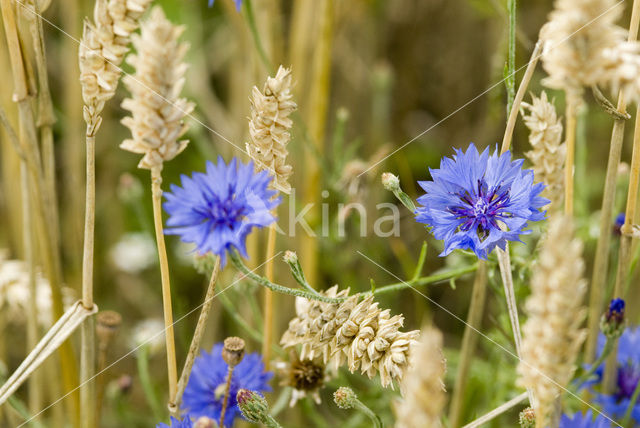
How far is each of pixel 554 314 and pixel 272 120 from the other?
30 centimetres

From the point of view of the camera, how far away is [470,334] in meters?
0.85

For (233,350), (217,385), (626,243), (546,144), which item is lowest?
(217,385)

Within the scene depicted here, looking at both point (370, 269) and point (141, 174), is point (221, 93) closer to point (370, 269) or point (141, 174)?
point (141, 174)

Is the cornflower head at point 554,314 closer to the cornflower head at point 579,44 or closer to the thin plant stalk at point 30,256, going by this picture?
the cornflower head at point 579,44

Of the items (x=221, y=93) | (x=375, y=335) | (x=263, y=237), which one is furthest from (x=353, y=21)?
(x=375, y=335)

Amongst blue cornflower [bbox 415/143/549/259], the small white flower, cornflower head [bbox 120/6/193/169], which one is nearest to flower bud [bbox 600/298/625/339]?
blue cornflower [bbox 415/143/549/259]

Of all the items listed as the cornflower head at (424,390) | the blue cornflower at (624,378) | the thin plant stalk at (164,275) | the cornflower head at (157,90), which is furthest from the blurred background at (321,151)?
the cornflower head at (424,390)

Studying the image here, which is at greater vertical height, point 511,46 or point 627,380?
point 511,46

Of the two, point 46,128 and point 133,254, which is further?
point 133,254

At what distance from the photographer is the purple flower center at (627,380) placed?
87cm

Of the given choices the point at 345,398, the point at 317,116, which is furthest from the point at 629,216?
the point at 317,116

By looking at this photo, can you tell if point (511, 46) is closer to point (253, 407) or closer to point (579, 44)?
point (579, 44)

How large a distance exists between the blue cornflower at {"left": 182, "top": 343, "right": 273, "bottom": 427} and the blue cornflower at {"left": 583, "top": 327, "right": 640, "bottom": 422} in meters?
0.41

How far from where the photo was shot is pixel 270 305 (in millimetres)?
809
